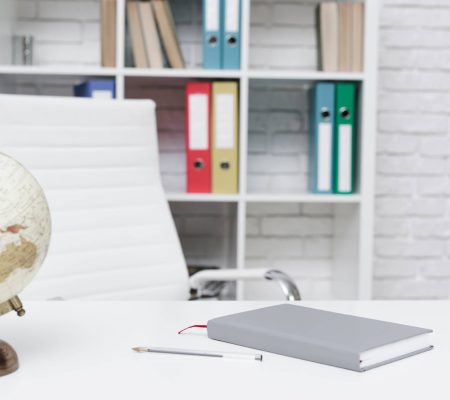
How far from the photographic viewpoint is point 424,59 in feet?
8.43

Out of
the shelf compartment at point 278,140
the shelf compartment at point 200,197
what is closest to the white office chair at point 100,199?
the shelf compartment at point 200,197

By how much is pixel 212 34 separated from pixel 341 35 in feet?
1.30

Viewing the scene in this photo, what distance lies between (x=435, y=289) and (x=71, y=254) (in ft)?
4.64

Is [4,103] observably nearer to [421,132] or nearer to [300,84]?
[300,84]

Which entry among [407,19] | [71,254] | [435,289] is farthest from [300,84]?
[71,254]

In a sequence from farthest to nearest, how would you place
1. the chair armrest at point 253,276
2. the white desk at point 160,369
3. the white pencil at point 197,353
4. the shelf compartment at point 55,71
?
the shelf compartment at point 55,71 → the chair armrest at point 253,276 → the white pencil at point 197,353 → the white desk at point 160,369

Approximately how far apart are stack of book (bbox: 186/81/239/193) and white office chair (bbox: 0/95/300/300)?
37 centimetres

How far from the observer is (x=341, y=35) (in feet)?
7.50

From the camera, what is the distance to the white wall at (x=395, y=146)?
2539mm

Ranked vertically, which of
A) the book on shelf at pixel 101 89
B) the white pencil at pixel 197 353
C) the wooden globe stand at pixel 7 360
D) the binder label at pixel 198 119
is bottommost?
the white pencil at pixel 197 353

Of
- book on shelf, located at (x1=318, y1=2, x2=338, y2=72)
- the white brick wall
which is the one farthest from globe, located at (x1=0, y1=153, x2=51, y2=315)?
the white brick wall

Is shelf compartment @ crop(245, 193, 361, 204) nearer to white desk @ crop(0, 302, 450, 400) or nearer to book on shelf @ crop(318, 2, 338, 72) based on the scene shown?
book on shelf @ crop(318, 2, 338, 72)

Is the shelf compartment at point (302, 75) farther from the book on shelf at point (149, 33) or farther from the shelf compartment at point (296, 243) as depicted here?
the shelf compartment at point (296, 243)

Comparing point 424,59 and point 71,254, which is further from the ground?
point 424,59
